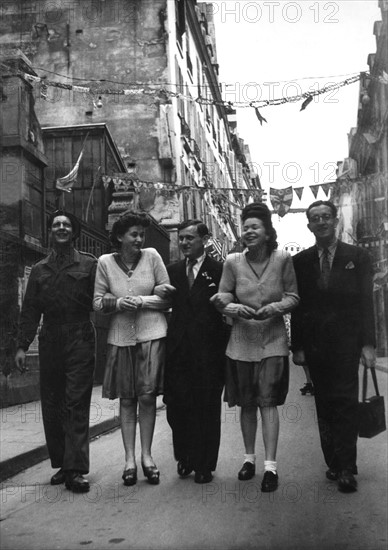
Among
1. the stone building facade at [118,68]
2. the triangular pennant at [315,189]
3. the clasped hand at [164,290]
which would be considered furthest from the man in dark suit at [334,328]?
the stone building facade at [118,68]

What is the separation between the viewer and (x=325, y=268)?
5.21 m

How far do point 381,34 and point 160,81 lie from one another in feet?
42.5

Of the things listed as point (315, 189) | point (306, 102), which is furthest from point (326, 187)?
point (306, 102)

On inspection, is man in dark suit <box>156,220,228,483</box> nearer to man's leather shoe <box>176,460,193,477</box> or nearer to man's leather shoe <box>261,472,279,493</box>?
man's leather shoe <box>176,460,193,477</box>

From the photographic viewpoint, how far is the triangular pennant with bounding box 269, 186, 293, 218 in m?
20.0

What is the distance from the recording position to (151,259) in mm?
5363

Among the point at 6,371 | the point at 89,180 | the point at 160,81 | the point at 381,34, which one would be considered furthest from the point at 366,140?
the point at 6,371

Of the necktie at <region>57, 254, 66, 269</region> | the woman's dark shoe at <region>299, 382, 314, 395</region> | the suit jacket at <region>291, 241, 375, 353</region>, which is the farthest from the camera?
the woman's dark shoe at <region>299, 382, 314, 395</region>

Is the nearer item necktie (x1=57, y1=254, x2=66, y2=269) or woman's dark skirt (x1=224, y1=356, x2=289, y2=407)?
woman's dark skirt (x1=224, y1=356, x2=289, y2=407)

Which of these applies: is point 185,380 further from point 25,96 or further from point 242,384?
point 25,96

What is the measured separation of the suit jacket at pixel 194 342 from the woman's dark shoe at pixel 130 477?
0.59 meters

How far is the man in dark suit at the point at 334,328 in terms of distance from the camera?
507 centimetres

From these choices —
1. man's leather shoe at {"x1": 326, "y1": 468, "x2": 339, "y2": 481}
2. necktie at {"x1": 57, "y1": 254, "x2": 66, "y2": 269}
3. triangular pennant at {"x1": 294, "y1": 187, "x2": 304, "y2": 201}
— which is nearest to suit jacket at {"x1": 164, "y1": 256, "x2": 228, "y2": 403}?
necktie at {"x1": 57, "y1": 254, "x2": 66, "y2": 269}

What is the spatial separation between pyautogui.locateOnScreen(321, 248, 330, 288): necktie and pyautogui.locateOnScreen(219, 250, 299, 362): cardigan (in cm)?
22
